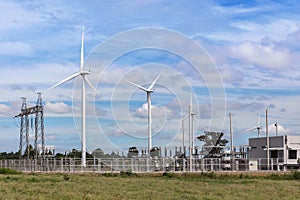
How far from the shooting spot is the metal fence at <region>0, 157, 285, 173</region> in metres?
81.6

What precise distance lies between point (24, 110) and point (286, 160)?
4811 centimetres

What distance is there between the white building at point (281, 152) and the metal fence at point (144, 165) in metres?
0.26

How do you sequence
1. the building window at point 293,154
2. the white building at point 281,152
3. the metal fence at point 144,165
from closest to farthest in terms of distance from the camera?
the metal fence at point 144,165 < the white building at point 281,152 < the building window at point 293,154

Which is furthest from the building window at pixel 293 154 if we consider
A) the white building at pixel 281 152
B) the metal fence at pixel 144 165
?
the metal fence at pixel 144 165

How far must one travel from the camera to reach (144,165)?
267ft

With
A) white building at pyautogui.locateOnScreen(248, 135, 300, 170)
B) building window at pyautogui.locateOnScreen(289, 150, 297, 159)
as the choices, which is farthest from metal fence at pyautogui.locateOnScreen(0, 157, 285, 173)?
building window at pyautogui.locateOnScreen(289, 150, 297, 159)

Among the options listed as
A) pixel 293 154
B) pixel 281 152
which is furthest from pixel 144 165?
pixel 293 154

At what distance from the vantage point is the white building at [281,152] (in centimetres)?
9075

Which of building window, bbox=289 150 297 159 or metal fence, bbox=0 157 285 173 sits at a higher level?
building window, bbox=289 150 297 159

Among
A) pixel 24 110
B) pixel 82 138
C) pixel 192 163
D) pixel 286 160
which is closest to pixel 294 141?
pixel 286 160

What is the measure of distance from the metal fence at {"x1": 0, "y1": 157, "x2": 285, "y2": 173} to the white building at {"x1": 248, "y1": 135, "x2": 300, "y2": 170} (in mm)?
265

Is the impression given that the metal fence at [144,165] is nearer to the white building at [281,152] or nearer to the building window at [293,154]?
the white building at [281,152]

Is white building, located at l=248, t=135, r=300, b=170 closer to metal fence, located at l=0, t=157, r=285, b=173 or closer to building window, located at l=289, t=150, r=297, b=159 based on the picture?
building window, located at l=289, t=150, r=297, b=159

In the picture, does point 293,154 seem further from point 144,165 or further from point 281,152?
point 144,165
